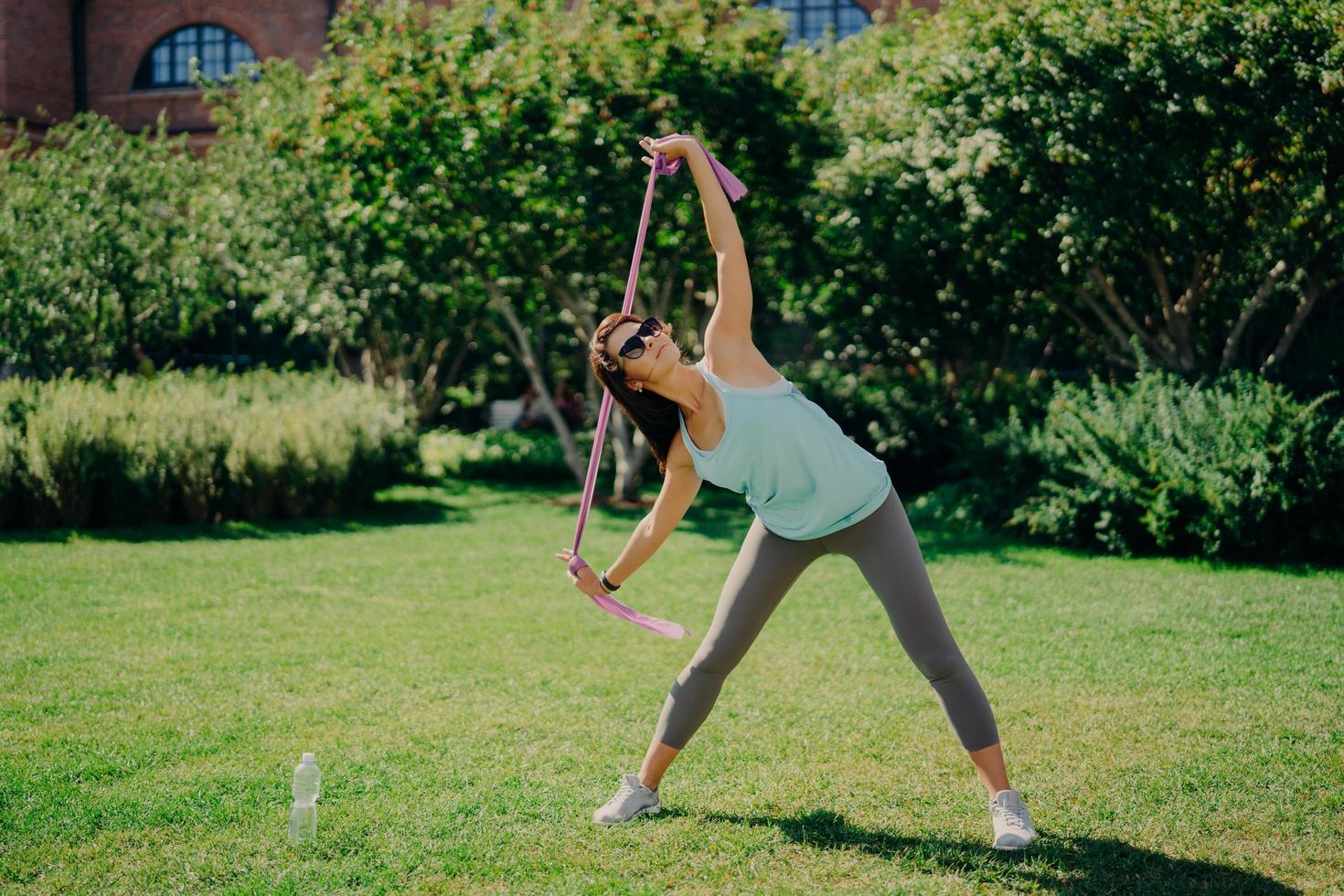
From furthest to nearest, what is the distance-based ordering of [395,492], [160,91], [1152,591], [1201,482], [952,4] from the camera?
[160,91] → [395,492] → [952,4] → [1201,482] → [1152,591]

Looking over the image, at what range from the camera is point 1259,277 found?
11.9 meters

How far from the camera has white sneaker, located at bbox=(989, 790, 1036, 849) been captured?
11.8 feet

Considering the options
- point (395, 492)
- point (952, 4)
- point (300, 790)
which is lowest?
Answer: point (395, 492)

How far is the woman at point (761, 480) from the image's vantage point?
11.6 feet

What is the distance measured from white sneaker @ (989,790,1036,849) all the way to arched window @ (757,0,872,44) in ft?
78.4

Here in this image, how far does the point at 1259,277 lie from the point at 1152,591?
5.84 metres

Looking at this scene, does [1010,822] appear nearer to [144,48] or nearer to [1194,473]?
[1194,473]

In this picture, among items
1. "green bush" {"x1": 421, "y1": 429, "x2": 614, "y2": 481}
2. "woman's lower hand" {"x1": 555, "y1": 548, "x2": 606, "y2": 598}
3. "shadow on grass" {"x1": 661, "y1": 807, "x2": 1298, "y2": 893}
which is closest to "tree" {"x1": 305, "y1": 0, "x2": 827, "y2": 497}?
"green bush" {"x1": 421, "y1": 429, "x2": 614, "y2": 481}

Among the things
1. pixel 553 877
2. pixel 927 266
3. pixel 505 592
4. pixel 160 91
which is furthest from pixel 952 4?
pixel 160 91

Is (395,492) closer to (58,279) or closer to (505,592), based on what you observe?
(58,279)

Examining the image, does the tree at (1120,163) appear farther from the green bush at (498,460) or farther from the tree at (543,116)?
the green bush at (498,460)

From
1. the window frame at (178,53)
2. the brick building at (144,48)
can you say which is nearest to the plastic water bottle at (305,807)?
the brick building at (144,48)

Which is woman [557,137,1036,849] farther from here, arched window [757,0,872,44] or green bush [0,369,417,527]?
arched window [757,0,872,44]

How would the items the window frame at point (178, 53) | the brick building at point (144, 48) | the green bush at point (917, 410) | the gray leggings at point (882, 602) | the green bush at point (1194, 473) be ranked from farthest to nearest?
the window frame at point (178, 53), the brick building at point (144, 48), the green bush at point (917, 410), the green bush at point (1194, 473), the gray leggings at point (882, 602)
